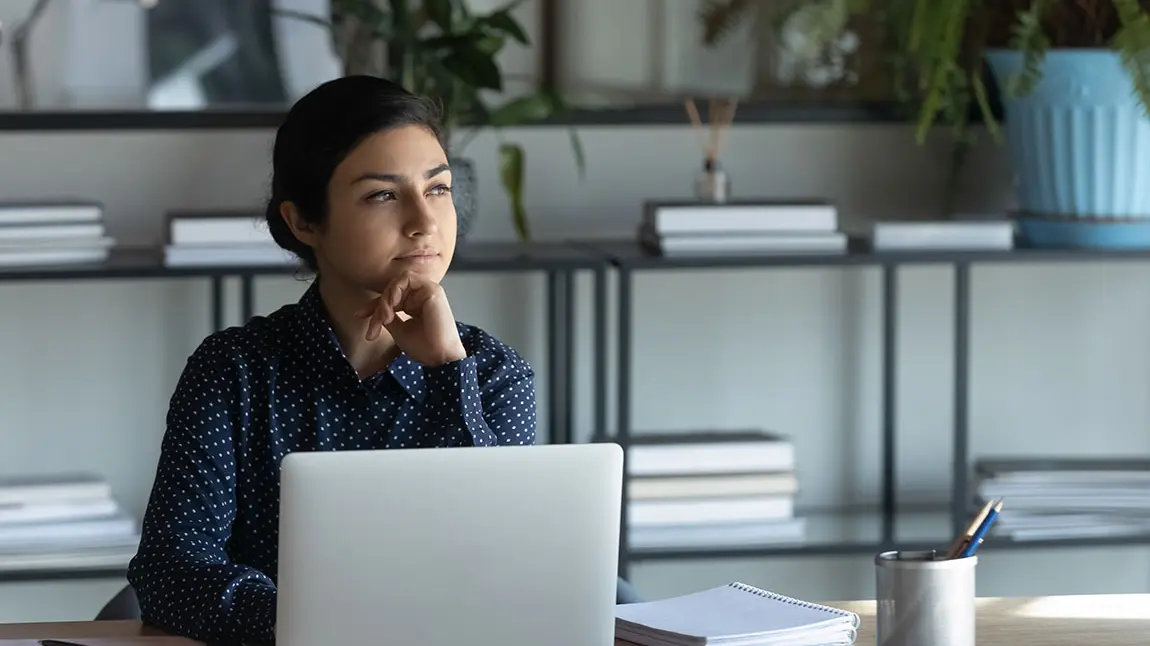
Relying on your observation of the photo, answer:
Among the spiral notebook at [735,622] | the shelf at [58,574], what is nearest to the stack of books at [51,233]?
the shelf at [58,574]

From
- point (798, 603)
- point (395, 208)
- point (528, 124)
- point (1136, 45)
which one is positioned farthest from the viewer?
point (528, 124)

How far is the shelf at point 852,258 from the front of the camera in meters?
2.87

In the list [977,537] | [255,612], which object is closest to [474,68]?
[255,612]

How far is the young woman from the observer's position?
1.86 metres

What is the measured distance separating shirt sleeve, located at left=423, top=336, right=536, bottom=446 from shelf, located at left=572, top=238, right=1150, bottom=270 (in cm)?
84

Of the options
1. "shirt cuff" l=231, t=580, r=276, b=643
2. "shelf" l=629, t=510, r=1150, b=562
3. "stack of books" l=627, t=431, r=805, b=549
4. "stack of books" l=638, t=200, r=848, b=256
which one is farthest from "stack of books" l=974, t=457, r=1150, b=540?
"shirt cuff" l=231, t=580, r=276, b=643

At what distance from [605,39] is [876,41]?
21.5 inches

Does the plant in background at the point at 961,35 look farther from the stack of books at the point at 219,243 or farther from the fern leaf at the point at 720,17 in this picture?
the stack of books at the point at 219,243

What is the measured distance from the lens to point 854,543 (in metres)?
3.02

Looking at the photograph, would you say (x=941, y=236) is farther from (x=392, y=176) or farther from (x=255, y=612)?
(x=255, y=612)

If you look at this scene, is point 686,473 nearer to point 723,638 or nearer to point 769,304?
point 769,304

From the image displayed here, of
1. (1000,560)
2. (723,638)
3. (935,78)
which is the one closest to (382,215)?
(723,638)

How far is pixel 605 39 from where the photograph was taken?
3.28 meters

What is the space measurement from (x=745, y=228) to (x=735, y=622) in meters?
1.44
